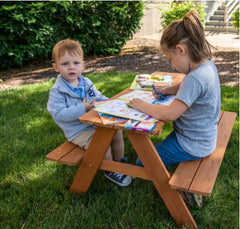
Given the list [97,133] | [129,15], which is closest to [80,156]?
[97,133]

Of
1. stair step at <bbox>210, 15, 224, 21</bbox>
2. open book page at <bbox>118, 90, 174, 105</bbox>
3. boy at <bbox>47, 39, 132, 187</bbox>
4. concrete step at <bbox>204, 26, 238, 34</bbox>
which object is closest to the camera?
open book page at <bbox>118, 90, 174, 105</bbox>

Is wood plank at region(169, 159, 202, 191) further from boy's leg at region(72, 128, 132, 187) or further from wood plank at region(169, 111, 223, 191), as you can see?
boy's leg at region(72, 128, 132, 187)

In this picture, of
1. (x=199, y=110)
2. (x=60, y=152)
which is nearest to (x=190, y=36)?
(x=199, y=110)

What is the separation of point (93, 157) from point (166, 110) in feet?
2.25

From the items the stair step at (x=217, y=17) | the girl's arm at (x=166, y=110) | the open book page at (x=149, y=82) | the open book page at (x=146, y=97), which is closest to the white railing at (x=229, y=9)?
the stair step at (x=217, y=17)

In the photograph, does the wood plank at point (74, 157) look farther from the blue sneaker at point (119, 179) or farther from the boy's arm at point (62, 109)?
the blue sneaker at point (119, 179)

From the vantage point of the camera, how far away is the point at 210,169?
6.77ft

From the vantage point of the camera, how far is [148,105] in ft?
6.77

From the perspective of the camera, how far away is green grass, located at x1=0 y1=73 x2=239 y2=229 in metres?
2.24

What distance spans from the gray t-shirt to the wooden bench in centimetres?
9

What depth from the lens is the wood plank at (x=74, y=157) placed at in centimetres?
225

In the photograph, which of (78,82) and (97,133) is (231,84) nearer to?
(78,82)

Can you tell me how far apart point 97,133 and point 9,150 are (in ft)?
4.75

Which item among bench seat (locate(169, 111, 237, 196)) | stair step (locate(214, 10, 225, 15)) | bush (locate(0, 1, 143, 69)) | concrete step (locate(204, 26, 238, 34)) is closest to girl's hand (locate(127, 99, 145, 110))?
bench seat (locate(169, 111, 237, 196))
